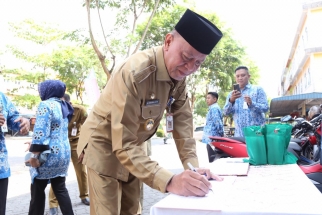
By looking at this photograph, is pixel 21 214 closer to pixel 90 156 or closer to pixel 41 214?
pixel 41 214

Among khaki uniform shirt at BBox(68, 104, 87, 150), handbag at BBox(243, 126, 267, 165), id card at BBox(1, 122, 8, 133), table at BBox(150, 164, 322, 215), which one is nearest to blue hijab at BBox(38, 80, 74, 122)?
id card at BBox(1, 122, 8, 133)

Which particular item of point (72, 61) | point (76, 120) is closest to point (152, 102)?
point (76, 120)

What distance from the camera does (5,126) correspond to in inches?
99.3

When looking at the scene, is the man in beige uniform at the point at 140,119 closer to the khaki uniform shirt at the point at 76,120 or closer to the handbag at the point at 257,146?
the handbag at the point at 257,146

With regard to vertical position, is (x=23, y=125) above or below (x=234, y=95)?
below

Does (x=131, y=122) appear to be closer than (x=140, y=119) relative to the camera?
Yes

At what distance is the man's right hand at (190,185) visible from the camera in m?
1.30

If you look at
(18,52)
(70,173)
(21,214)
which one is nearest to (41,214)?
(21,214)

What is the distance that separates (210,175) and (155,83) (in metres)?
0.54

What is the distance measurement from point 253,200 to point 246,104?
3.35 meters

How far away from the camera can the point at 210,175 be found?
161cm

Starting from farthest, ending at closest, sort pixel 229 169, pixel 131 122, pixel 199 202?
pixel 229 169
pixel 131 122
pixel 199 202

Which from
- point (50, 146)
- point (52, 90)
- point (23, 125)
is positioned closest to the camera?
point (23, 125)

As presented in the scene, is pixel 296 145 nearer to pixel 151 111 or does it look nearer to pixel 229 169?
pixel 229 169
